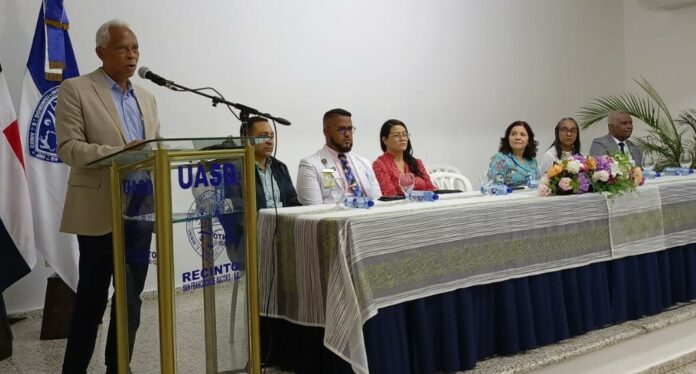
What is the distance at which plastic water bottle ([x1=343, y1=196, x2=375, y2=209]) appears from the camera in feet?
9.18

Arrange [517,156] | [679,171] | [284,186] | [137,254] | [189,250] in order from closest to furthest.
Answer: [189,250]
[137,254]
[284,186]
[679,171]
[517,156]

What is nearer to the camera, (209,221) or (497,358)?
(209,221)

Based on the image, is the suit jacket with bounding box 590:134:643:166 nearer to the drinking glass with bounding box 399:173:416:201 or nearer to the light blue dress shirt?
the drinking glass with bounding box 399:173:416:201

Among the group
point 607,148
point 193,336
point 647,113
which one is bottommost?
point 193,336

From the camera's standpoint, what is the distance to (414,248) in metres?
2.63

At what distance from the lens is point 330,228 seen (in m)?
2.49

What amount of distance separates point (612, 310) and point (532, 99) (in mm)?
4104

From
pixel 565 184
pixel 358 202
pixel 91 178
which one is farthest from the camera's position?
pixel 565 184

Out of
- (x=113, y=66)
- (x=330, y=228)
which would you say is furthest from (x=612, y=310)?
(x=113, y=66)

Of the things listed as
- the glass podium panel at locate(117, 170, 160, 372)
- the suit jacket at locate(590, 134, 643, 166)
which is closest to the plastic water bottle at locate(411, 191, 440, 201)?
the glass podium panel at locate(117, 170, 160, 372)

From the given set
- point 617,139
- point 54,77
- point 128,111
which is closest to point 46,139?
point 54,77

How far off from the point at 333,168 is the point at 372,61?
2.28 meters

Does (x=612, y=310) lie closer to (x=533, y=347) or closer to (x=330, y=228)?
(x=533, y=347)

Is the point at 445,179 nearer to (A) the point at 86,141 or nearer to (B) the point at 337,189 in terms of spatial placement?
(B) the point at 337,189
